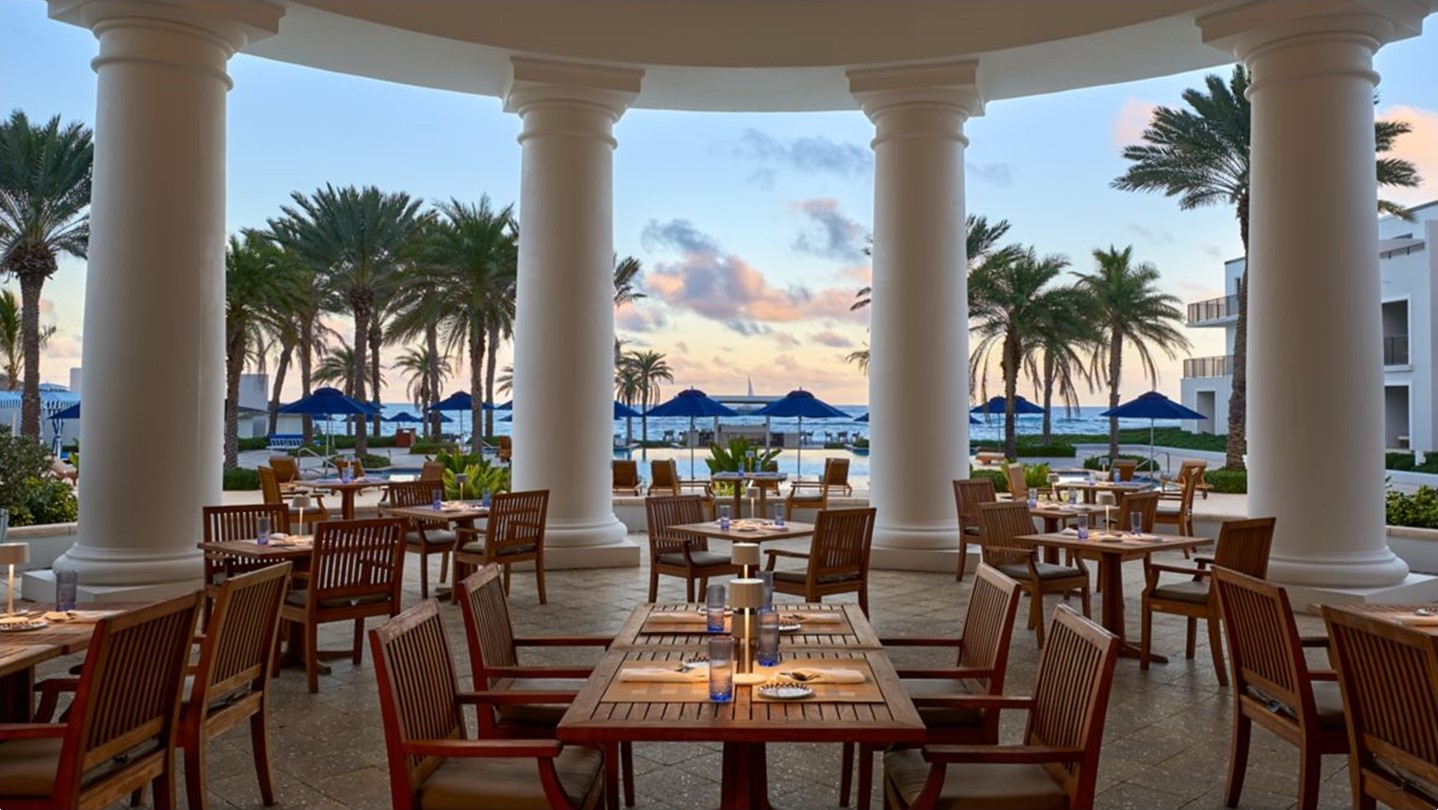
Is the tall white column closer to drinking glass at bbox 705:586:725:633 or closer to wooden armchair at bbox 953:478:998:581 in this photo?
wooden armchair at bbox 953:478:998:581

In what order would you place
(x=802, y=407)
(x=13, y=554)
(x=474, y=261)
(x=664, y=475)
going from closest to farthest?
(x=13, y=554), (x=664, y=475), (x=802, y=407), (x=474, y=261)

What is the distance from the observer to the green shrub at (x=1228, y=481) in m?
20.0

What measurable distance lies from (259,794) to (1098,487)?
11960mm

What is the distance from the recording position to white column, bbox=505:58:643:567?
35.2ft

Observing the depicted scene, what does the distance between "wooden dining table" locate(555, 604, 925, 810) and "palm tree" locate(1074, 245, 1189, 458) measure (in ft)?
86.3

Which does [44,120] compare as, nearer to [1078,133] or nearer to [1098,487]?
[1098,487]

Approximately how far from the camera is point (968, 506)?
1034cm

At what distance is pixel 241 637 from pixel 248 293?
21712mm

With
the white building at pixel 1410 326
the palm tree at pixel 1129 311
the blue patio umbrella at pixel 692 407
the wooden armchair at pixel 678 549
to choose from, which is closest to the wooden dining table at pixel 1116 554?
the wooden armchair at pixel 678 549

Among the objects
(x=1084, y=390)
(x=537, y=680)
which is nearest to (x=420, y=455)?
(x=1084, y=390)

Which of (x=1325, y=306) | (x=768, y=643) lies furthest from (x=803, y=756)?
(x=1325, y=306)

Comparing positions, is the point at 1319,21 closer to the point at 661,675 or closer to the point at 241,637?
the point at 661,675

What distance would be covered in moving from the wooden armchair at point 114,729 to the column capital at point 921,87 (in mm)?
9004

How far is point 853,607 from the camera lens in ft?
15.9
